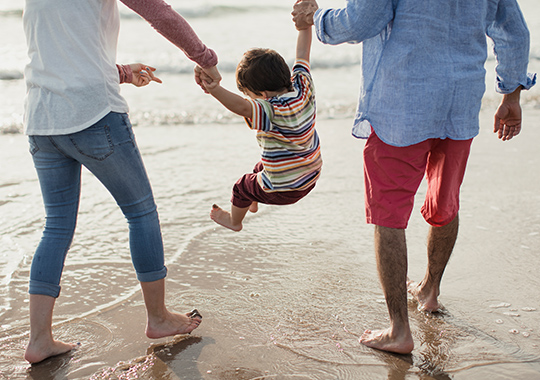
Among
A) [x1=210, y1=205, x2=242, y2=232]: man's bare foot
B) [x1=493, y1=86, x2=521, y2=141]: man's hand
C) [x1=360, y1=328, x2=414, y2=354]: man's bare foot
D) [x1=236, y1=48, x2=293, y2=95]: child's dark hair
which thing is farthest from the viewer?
[x1=210, y1=205, x2=242, y2=232]: man's bare foot

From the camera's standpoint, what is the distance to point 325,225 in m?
4.13

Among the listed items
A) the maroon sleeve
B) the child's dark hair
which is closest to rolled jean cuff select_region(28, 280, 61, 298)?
the maroon sleeve

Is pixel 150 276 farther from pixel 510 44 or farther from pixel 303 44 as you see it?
pixel 510 44

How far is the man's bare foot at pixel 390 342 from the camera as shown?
2555 mm

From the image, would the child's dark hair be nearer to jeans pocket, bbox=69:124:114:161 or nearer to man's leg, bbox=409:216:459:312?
jeans pocket, bbox=69:124:114:161

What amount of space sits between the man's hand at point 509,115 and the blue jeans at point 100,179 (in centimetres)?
177

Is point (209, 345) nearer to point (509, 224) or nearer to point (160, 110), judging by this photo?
point (509, 224)

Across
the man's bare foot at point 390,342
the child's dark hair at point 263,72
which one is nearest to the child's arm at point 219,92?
the child's dark hair at point 263,72

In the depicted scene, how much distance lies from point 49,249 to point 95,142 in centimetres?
57

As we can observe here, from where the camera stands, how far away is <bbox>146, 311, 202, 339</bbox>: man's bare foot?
8.52ft

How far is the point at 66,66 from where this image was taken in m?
2.23

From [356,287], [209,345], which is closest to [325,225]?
[356,287]

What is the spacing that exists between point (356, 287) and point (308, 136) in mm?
968

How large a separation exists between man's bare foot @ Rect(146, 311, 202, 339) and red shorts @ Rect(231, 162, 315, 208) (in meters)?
0.70
